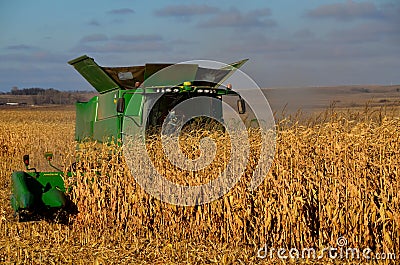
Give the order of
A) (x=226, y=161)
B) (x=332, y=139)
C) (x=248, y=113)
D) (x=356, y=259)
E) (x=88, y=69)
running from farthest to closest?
Result: (x=88, y=69) < (x=248, y=113) < (x=226, y=161) < (x=332, y=139) < (x=356, y=259)

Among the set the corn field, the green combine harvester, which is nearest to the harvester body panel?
the green combine harvester

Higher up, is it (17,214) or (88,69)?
(88,69)

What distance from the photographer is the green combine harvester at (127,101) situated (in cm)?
819

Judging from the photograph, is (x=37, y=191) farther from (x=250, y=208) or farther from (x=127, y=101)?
(x=250, y=208)

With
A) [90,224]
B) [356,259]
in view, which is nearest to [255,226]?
[356,259]

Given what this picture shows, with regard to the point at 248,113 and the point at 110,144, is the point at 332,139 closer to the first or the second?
the point at 248,113

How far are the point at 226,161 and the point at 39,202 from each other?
8.94 feet


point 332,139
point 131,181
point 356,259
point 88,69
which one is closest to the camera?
point 356,259

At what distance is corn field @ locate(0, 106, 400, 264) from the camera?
6.42 meters

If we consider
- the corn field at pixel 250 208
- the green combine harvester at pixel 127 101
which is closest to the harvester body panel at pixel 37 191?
the green combine harvester at pixel 127 101

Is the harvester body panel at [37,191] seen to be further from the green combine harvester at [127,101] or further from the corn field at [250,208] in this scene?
the corn field at [250,208]

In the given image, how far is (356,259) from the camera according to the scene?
624 cm

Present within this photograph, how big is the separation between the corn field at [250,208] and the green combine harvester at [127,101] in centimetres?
37

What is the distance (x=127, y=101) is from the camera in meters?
9.19
